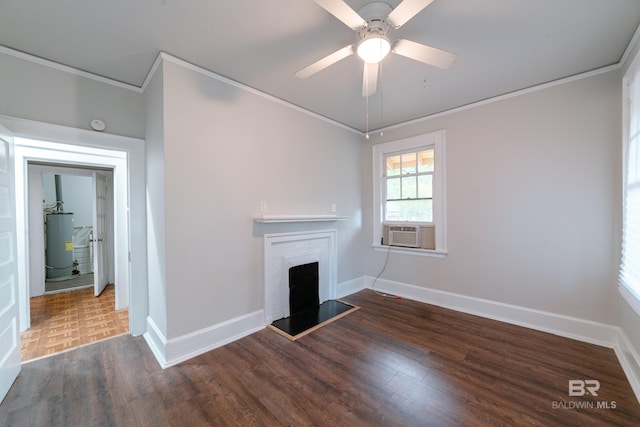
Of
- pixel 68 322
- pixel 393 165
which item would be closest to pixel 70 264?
pixel 68 322

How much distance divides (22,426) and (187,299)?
111 centimetres

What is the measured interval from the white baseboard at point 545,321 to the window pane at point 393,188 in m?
1.37

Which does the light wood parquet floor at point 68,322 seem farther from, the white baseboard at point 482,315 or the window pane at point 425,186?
the window pane at point 425,186

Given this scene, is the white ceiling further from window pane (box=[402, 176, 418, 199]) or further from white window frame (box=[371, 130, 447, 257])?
window pane (box=[402, 176, 418, 199])

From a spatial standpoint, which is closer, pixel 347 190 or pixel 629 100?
pixel 629 100

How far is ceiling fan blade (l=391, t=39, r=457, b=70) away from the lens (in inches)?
64.1

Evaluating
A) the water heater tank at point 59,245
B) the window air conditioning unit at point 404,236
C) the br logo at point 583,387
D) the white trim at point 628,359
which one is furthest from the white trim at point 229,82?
the water heater tank at point 59,245

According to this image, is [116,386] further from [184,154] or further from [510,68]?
[510,68]

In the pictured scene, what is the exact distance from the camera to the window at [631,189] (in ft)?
6.17

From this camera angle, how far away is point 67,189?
5695 mm

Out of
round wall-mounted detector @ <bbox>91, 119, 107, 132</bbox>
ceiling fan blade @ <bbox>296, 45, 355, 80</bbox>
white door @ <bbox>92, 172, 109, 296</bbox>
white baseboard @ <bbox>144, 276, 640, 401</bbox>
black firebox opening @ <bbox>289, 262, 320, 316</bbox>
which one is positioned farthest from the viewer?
white door @ <bbox>92, 172, 109, 296</bbox>

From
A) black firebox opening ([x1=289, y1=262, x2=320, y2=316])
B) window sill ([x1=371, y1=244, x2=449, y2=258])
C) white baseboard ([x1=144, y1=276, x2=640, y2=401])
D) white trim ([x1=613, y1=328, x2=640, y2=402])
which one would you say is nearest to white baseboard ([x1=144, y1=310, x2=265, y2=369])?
white baseboard ([x1=144, y1=276, x2=640, y2=401])

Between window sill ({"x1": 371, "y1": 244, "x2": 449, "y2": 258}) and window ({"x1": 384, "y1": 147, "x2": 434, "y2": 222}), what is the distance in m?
0.44

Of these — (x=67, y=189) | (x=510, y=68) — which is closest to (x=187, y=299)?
(x=510, y=68)
